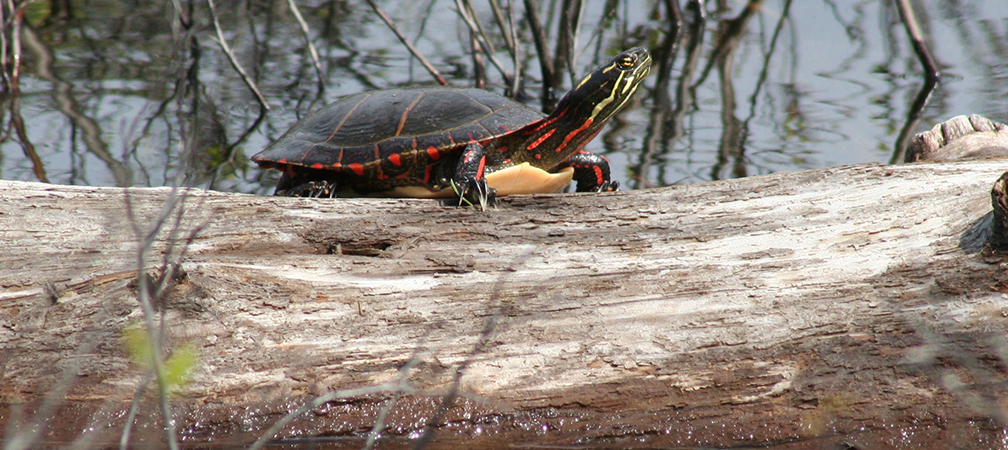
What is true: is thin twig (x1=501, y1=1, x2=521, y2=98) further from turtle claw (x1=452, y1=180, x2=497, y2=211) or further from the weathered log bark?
the weathered log bark

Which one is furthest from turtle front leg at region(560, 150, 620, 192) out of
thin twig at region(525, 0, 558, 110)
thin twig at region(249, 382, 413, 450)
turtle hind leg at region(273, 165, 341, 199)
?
thin twig at region(525, 0, 558, 110)

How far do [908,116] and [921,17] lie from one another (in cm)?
307

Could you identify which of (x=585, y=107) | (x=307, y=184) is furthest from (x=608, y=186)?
(x=307, y=184)

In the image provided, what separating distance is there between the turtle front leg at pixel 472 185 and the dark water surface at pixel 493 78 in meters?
1.71

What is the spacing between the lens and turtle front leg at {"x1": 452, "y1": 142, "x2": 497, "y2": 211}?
9.57ft

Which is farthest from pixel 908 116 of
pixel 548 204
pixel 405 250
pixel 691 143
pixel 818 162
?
pixel 405 250

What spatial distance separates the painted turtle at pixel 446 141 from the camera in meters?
3.41

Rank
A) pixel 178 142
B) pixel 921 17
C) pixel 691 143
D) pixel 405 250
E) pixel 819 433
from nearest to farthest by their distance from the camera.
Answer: pixel 819 433 → pixel 405 250 → pixel 178 142 → pixel 691 143 → pixel 921 17

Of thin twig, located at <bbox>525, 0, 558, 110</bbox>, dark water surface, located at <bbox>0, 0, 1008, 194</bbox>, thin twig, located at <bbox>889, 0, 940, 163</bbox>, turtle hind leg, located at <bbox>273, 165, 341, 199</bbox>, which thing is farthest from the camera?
thin twig, located at <bbox>525, 0, 558, 110</bbox>

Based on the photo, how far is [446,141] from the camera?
336cm

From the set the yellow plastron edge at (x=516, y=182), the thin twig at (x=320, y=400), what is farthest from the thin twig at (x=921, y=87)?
the thin twig at (x=320, y=400)

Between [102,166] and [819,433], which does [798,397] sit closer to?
[819,433]

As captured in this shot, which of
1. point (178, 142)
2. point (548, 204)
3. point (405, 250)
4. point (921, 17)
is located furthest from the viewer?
point (921, 17)

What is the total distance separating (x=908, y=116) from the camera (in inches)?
236
